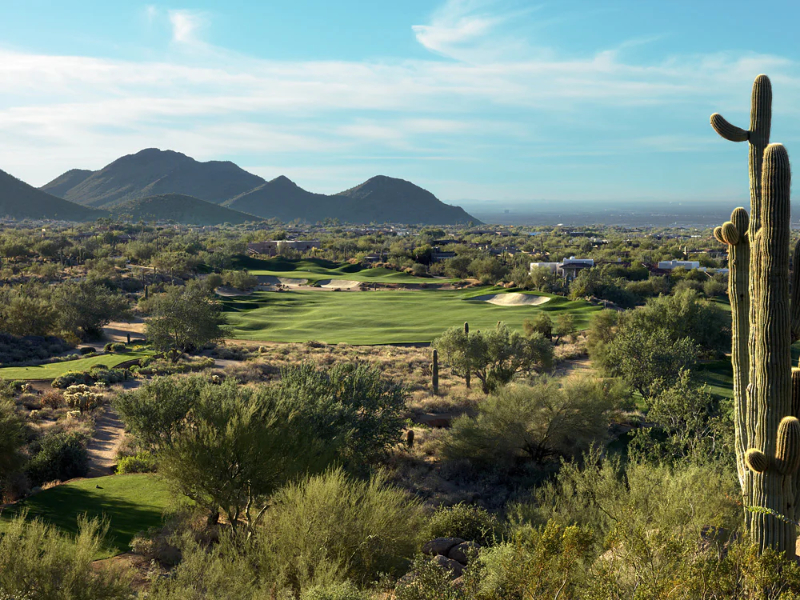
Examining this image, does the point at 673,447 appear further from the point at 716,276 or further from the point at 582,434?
the point at 716,276

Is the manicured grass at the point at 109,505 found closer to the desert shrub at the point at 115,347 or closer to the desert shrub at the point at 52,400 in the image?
the desert shrub at the point at 52,400

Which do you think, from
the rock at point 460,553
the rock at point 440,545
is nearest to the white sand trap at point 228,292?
the rock at point 440,545

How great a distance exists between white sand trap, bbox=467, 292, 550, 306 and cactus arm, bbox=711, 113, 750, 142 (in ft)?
178

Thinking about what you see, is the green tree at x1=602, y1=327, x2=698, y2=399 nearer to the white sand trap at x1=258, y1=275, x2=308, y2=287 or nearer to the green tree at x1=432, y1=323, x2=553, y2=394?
the green tree at x1=432, y1=323, x2=553, y2=394

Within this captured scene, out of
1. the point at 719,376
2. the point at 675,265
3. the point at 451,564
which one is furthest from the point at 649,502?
the point at 675,265

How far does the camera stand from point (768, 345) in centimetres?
896

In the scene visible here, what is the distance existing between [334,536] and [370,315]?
48638 millimetres

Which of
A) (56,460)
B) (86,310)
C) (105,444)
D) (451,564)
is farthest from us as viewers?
(86,310)

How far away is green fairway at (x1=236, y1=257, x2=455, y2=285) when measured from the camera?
88562 millimetres

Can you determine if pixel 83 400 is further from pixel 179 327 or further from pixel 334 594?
pixel 334 594

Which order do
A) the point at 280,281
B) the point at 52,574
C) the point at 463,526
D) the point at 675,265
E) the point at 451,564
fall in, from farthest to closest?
1. the point at 675,265
2. the point at 280,281
3. the point at 463,526
4. the point at 451,564
5. the point at 52,574

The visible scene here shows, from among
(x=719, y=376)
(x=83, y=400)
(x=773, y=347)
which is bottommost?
(x=719, y=376)

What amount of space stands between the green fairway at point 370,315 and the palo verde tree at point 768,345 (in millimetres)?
36738

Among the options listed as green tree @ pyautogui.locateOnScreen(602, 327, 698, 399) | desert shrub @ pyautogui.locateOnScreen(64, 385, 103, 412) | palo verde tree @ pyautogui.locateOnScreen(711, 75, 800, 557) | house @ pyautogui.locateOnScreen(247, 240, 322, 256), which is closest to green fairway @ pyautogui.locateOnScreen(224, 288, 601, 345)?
green tree @ pyautogui.locateOnScreen(602, 327, 698, 399)
